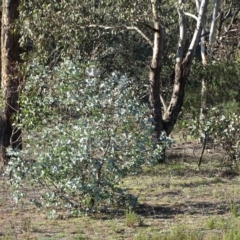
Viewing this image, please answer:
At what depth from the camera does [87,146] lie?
8.96 m

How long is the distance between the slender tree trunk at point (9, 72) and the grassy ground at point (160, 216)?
1.23 m

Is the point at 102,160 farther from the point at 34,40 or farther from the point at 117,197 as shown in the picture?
the point at 34,40

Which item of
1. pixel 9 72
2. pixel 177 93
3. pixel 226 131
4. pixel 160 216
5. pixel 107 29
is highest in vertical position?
pixel 107 29

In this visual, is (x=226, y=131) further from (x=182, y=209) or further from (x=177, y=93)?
(x=182, y=209)

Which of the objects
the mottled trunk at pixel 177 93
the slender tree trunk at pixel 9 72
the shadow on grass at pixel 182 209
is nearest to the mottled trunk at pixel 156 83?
the mottled trunk at pixel 177 93

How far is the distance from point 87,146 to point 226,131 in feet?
15.5

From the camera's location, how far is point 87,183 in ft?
30.3

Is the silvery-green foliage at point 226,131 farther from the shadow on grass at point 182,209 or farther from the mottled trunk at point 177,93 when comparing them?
the shadow on grass at point 182,209

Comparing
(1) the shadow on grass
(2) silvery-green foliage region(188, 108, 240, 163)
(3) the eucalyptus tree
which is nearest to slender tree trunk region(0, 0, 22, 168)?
(3) the eucalyptus tree

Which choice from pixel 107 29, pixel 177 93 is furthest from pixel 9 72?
pixel 177 93

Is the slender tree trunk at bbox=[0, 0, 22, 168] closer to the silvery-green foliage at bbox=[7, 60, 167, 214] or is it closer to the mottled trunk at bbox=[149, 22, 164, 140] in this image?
the mottled trunk at bbox=[149, 22, 164, 140]

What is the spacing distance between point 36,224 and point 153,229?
156cm

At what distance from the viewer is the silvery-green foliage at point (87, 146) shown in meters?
9.03

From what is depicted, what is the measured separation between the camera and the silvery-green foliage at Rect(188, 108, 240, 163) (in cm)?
1298
